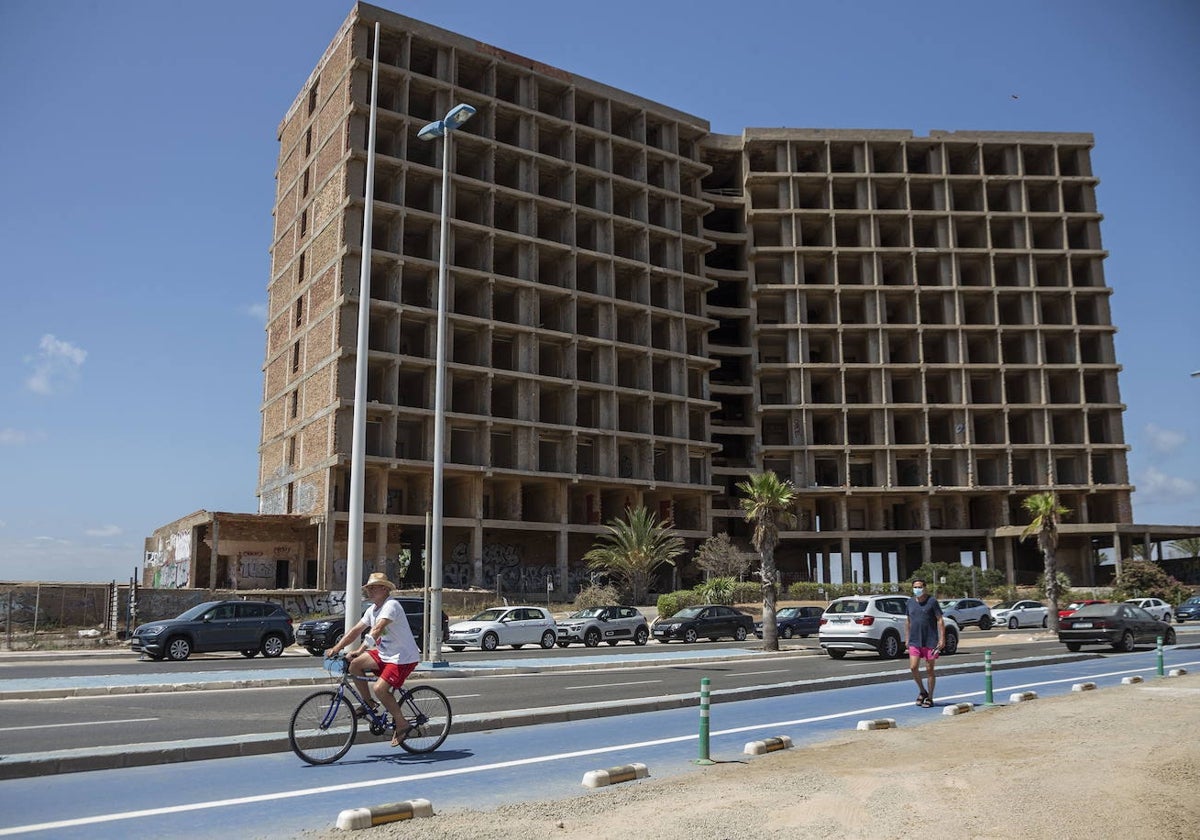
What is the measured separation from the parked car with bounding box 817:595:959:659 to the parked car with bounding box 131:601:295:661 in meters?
14.4

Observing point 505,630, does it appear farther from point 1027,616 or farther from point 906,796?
point 1027,616

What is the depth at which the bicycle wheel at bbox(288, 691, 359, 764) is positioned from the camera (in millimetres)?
9070

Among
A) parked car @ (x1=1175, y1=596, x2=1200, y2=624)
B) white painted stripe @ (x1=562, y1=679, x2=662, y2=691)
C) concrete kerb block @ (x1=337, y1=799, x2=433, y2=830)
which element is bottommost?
parked car @ (x1=1175, y1=596, x2=1200, y2=624)

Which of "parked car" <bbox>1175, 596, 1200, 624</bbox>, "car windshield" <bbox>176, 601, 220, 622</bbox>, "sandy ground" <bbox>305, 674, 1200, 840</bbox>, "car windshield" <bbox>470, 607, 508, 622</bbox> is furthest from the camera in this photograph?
"parked car" <bbox>1175, 596, 1200, 624</bbox>

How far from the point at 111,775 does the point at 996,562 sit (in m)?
73.0

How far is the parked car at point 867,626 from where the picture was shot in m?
23.5

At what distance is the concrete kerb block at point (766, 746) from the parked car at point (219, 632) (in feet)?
60.5

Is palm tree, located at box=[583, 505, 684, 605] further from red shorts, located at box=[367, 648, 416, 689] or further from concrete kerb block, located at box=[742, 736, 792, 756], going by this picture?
red shorts, located at box=[367, 648, 416, 689]

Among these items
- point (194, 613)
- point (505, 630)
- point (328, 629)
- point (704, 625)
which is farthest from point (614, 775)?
point (704, 625)

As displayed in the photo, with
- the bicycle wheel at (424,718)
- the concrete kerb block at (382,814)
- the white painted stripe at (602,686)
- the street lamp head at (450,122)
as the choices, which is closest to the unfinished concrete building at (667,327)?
the street lamp head at (450,122)

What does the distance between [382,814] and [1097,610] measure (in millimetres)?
25518

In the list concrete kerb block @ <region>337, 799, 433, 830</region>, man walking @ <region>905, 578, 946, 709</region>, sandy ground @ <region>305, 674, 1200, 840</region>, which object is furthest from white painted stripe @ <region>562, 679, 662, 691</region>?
concrete kerb block @ <region>337, 799, 433, 830</region>

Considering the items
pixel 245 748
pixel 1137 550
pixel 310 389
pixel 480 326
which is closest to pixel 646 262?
pixel 480 326

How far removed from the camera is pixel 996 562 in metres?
72.8
